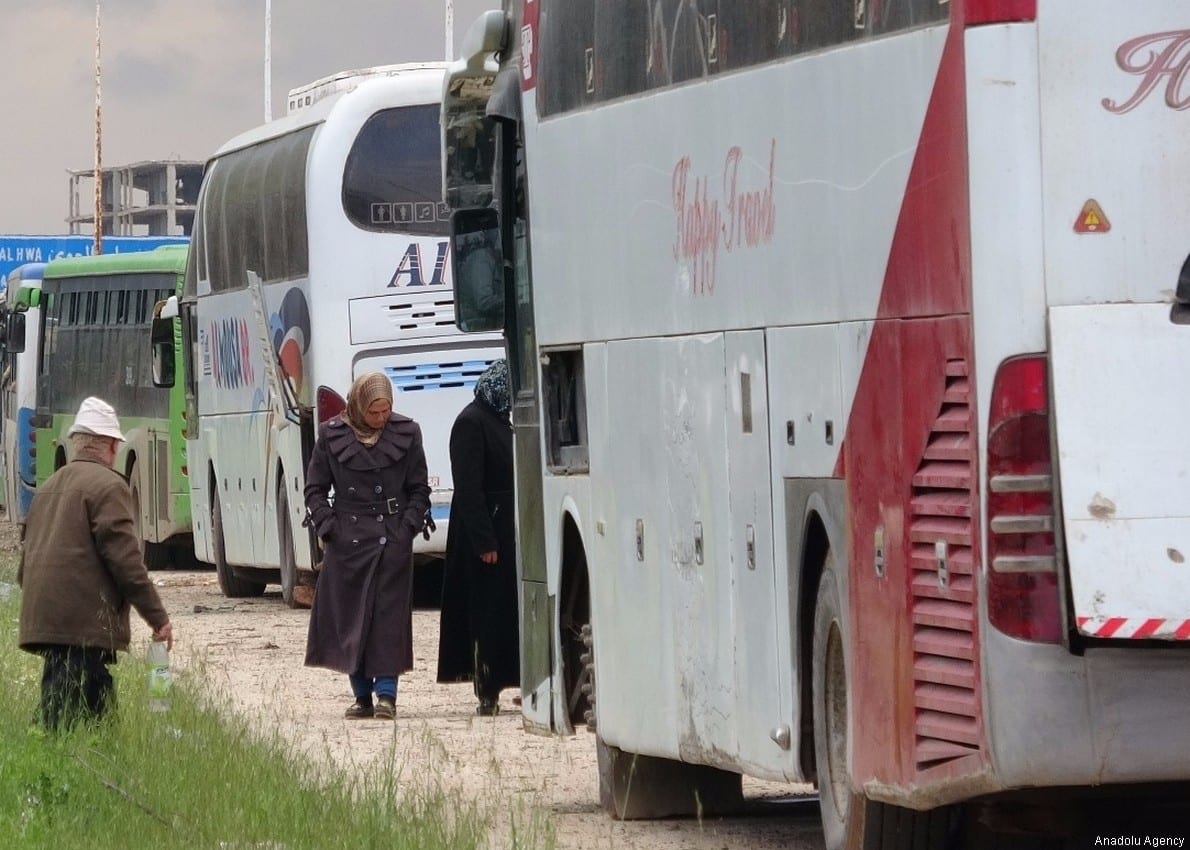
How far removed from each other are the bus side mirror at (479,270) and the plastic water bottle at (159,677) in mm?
2000

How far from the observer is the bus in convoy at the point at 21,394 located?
39344 millimetres

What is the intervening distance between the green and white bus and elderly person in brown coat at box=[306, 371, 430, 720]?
15.8 metres

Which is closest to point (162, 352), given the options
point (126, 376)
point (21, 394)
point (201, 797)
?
point (126, 376)

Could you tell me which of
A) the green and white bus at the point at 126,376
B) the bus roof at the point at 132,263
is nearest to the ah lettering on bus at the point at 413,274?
the green and white bus at the point at 126,376

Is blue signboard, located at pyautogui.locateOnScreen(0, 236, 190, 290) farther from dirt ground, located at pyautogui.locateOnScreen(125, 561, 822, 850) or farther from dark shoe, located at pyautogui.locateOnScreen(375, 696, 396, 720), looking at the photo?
dark shoe, located at pyautogui.locateOnScreen(375, 696, 396, 720)

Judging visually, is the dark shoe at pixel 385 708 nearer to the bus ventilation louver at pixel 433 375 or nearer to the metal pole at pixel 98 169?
the bus ventilation louver at pixel 433 375

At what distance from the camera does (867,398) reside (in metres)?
7.94

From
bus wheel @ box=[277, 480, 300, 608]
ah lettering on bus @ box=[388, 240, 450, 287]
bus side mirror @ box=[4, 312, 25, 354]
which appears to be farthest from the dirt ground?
bus side mirror @ box=[4, 312, 25, 354]

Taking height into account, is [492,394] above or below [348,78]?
below

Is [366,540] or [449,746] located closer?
[449,746]

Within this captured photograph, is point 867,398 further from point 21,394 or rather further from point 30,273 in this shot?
point 30,273

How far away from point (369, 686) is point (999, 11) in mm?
9229

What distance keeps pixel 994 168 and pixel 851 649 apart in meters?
1.73
